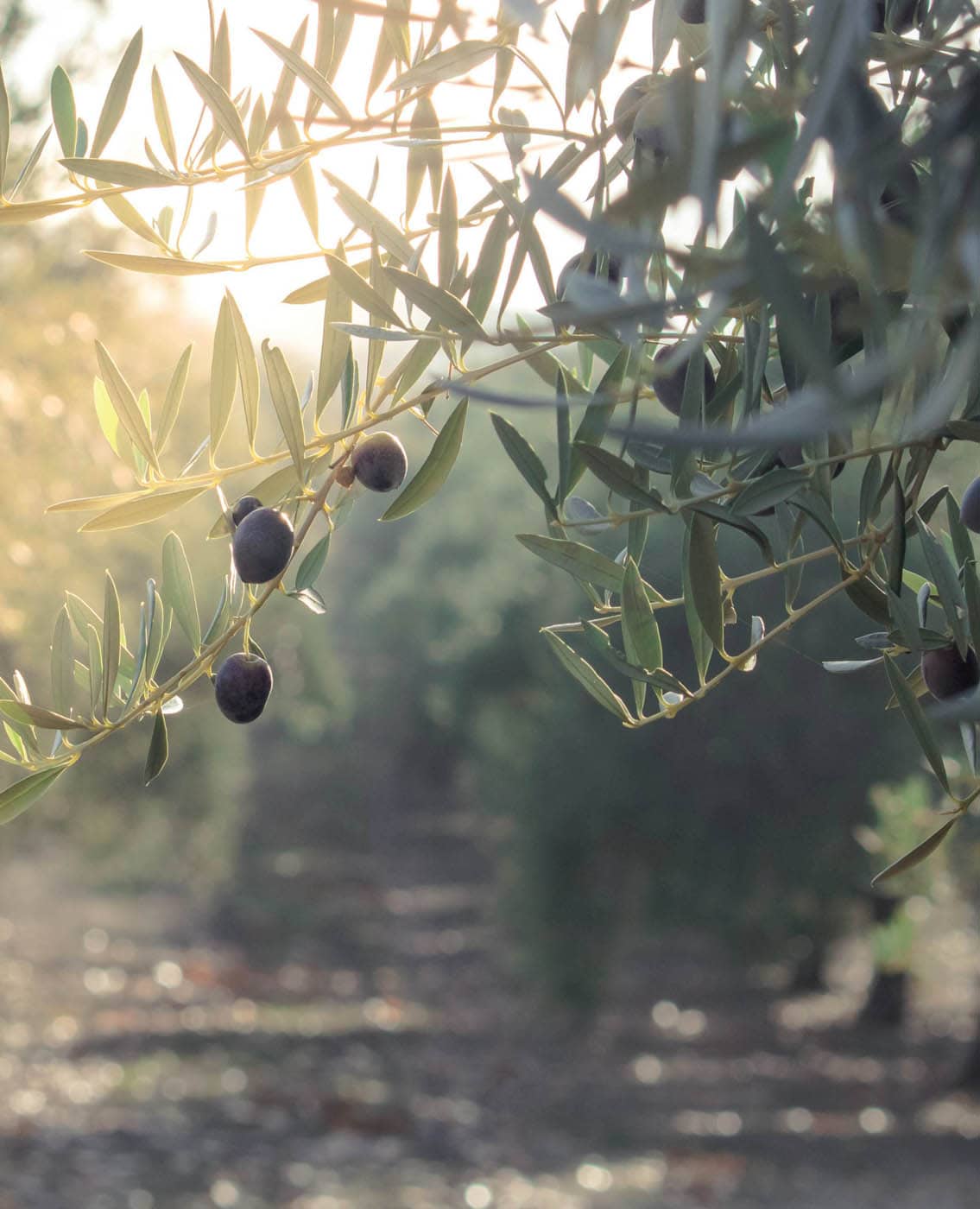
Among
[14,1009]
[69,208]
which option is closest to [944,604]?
[69,208]

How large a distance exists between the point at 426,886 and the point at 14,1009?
565 centimetres

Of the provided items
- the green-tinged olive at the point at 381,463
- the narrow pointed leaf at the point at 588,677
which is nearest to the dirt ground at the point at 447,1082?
the narrow pointed leaf at the point at 588,677

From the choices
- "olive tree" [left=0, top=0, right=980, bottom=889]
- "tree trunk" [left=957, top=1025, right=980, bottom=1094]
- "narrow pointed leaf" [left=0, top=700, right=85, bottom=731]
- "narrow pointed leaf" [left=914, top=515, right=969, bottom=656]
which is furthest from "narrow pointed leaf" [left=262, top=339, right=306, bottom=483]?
"tree trunk" [left=957, top=1025, right=980, bottom=1094]

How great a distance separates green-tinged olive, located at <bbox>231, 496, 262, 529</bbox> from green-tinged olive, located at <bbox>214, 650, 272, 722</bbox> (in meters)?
0.05

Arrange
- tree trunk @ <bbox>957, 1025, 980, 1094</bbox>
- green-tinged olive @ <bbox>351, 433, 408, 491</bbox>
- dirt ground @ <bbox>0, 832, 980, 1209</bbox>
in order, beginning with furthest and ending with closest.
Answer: tree trunk @ <bbox>957, 1025, 980, 1094</bbox> < dirt ground @ <bbox>0, 832, 980, 1209</bbox> < green-tinged olive @ <bbox>351, 433, 408, 491</bbox>

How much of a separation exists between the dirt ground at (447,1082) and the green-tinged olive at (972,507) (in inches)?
217

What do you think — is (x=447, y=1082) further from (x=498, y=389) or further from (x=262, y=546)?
(x=498, y=389)

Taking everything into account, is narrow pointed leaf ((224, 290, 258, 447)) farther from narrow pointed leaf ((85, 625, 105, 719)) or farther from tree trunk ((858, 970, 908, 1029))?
tree trunk ((858, 970, 908, 1029))

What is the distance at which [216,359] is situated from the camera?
0.53 meters

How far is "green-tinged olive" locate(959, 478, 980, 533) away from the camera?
0.44 metres

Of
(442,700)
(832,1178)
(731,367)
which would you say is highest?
(442,700)

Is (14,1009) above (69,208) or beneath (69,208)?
above

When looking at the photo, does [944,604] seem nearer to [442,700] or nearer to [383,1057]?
[383,1057]

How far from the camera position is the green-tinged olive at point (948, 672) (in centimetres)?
46
